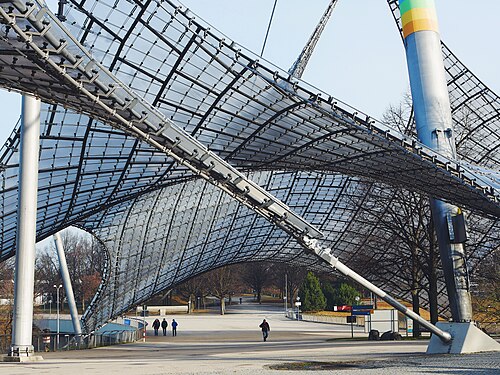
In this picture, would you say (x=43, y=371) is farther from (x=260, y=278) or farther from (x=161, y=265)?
(x=260, y=278)

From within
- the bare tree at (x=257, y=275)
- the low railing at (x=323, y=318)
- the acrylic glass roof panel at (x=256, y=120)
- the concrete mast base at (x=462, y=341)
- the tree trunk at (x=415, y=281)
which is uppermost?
the acrylic glass roof panel at (x=256, y=120)

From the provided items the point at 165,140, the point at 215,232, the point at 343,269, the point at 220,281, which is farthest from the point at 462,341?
the point at 220,281

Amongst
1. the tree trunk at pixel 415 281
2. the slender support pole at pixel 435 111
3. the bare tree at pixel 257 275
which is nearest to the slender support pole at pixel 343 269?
the slender support pole at pixel 435 111

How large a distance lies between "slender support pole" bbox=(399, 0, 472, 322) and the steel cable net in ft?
7.66

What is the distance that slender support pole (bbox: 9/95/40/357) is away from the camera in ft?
96.4

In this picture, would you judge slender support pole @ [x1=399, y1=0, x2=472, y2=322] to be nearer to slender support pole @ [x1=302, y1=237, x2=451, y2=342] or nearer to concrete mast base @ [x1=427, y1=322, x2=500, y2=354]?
concrete mast base @ [x1=427, y1=322, x2=500, y2=354]

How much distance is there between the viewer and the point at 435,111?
1606 inches

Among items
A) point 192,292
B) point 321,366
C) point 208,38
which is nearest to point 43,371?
point 321,366

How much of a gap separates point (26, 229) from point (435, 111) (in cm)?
2410

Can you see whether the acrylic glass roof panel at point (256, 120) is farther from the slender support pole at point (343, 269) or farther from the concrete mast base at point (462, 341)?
the concrete mast base at point (462, 341)

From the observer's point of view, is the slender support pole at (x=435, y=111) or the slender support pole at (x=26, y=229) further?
the slender support pole at (x=435, y=111)

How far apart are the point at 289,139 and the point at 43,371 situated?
930 inches

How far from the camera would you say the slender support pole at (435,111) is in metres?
38.5

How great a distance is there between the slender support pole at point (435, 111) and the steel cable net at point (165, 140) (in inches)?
91.9
